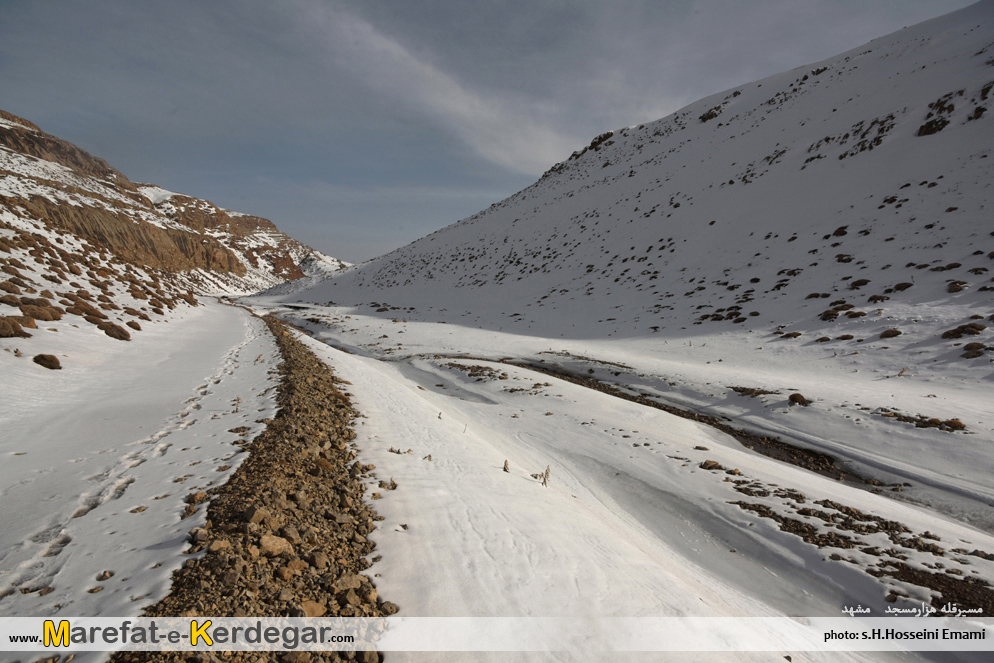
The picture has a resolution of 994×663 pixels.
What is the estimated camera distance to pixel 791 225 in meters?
21.3

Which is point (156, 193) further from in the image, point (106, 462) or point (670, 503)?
point (670, 503)

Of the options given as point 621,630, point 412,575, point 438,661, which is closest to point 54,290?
point 412,575

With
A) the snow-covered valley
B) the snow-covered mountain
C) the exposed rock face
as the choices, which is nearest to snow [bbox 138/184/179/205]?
the exposed rock face

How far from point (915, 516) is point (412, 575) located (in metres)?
7.70

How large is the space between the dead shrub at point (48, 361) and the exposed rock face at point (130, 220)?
1145 cm

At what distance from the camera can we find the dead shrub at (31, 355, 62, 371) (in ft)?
25.4

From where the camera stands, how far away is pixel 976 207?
1530 cm

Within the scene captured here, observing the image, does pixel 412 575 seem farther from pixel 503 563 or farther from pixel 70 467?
pixel 70 467

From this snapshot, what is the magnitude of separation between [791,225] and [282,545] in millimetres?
27181

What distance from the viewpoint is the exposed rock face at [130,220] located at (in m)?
63.4

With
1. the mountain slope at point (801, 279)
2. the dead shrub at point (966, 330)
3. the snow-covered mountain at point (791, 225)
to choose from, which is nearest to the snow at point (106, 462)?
the mountain slope at point (801, 279)

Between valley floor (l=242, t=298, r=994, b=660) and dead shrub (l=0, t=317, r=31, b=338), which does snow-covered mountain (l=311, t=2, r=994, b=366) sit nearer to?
valley floor (l=242, t=298, r=994, b=660)

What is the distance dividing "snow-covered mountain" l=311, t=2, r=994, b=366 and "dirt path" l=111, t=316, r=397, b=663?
15.7 metres

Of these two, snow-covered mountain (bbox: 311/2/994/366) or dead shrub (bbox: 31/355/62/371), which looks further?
snow-covered mountain (bbox: 311/2/994/366)
